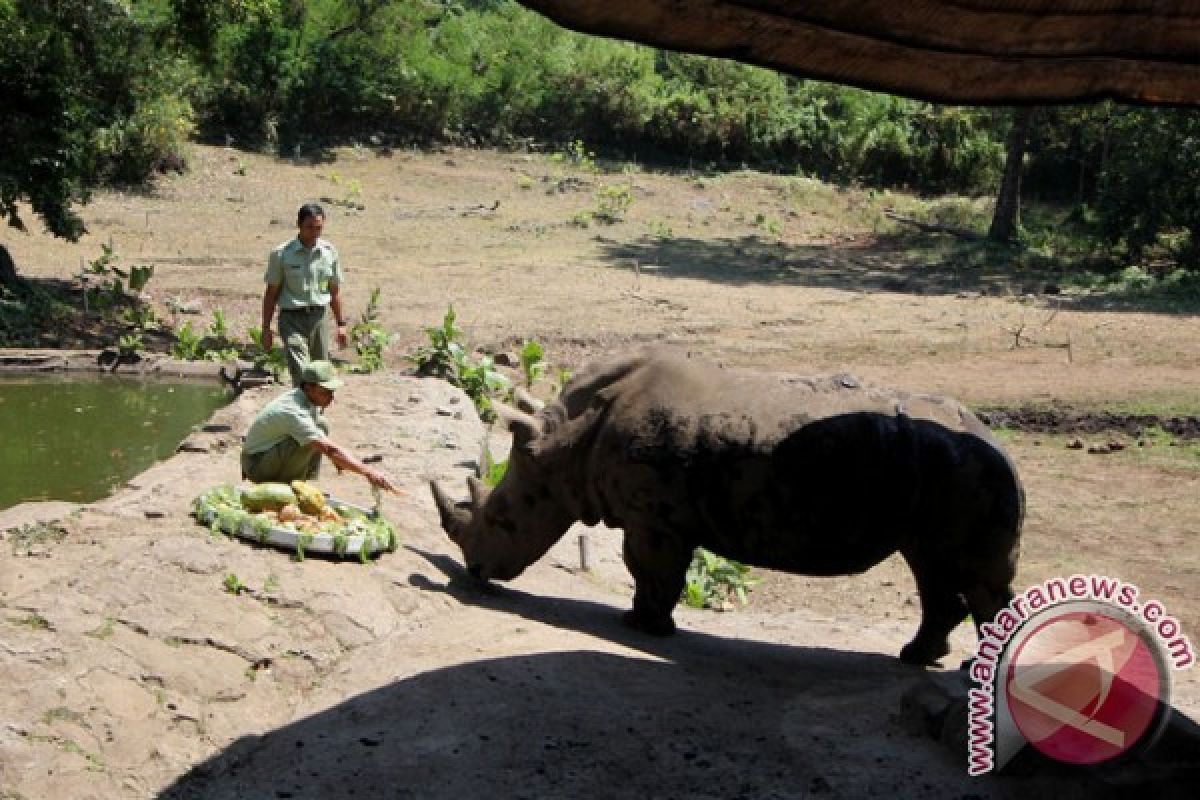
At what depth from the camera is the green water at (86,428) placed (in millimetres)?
11555

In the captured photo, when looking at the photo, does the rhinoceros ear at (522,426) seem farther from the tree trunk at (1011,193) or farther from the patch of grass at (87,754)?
the tree trunk at (1011,193)

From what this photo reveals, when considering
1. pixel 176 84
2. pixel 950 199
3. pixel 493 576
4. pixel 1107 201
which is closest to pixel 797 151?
pixel 950 199

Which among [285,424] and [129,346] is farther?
[129,346]

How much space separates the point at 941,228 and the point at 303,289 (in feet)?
70.0

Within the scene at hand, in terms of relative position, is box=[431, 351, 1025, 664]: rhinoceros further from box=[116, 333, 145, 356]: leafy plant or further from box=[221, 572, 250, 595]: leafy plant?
box=[116, 333, 145, 356]: leafy plant

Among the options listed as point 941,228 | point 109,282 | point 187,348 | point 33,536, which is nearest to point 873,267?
point 941,228

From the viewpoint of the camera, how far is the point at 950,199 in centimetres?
3462

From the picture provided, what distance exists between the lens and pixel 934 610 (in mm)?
8148

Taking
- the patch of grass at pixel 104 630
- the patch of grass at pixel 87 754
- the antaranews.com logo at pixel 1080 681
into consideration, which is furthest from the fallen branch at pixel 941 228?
the patch of grass at pixel 87 754

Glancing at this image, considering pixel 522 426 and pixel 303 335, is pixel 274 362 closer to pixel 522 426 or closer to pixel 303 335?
pixel 303 335

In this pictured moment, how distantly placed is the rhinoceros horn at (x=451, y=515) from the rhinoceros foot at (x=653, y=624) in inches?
49.7

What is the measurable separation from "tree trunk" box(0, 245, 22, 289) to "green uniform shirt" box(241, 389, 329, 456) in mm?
10344

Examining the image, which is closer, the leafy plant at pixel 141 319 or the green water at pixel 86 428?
the green water at pixel 86 428

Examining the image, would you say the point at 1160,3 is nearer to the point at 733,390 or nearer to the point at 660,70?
the point at 733,390
